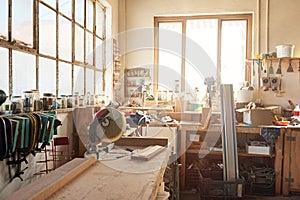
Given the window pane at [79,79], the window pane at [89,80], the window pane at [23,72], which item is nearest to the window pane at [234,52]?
the window pane at [89,80]

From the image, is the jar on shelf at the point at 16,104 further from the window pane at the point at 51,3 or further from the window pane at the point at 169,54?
the window pane at the point at 169,54

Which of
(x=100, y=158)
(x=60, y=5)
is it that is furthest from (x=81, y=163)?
(x=60, y=5)

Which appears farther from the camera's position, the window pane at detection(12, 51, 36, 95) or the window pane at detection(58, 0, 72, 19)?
the window pane at detection(58, 0, 72, 19)

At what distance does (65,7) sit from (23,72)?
0.92 meters

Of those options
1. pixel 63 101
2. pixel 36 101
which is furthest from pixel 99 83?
pixel 36 101

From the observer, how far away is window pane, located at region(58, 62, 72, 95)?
2.82m

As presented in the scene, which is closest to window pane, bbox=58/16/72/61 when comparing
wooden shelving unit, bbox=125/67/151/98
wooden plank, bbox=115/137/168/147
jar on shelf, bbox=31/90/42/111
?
jar on shelf, bbox=31/90/42/111

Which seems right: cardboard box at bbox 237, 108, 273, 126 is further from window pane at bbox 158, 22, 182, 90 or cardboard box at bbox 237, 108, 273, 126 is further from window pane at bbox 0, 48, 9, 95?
window pane at bbox 0, 48, 9, 95

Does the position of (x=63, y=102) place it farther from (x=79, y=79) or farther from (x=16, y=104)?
(x=16, y=104)

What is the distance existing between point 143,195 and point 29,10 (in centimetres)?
169

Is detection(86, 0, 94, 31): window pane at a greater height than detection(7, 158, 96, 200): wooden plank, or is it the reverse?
detection(86, 0, 94, 31): window pane

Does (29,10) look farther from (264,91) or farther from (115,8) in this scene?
(264,91)

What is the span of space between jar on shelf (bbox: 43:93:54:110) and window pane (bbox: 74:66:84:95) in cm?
67

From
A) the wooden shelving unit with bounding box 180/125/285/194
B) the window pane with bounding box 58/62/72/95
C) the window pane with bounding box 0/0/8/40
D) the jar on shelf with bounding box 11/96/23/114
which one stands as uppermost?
the window pane with bounding box 0/0/8/40
